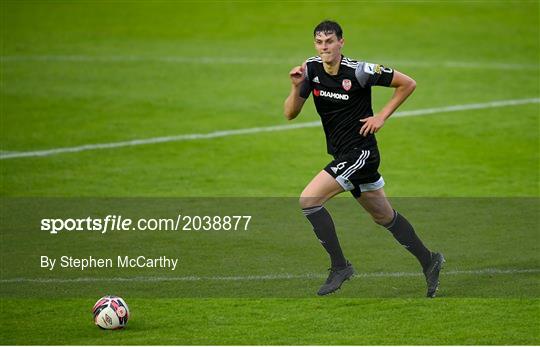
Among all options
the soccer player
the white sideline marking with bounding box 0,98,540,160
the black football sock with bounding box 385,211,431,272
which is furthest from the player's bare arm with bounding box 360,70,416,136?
the white sideline marking with bounding box 0,98,540,160

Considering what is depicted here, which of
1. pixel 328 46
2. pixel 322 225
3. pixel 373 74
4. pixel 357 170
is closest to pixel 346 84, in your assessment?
pixel 373 74

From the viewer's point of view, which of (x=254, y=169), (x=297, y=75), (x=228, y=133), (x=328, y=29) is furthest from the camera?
(x=228, y=133)

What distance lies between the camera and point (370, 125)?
→ 38.7 feet

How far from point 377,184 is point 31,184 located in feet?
27.4

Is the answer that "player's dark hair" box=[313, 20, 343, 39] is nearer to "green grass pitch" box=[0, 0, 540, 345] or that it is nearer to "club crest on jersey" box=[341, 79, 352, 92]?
"club crest on jersey" box=[341, 79, 352, 92]

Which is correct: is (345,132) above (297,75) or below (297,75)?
below

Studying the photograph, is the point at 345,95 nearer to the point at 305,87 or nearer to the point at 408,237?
the point at 305,87

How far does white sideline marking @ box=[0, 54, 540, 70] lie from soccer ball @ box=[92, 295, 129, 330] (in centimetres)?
1777

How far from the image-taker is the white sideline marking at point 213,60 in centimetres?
2789

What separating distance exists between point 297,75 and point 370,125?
995 millimetres

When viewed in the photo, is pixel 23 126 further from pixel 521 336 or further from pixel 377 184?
pixel 521 336

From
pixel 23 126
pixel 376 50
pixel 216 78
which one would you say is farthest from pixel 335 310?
pixel 376 50

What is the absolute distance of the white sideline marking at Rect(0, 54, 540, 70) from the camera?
91.5ft

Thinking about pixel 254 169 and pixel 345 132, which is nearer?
pixel 345 132
